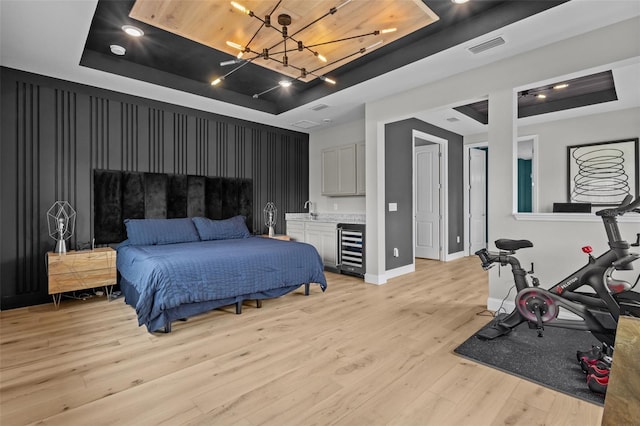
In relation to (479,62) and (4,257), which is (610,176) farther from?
(4,257)

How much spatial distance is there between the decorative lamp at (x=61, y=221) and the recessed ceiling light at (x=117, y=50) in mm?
1880

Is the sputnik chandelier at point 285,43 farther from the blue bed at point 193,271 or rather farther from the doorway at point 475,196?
the doorway at point 475,196

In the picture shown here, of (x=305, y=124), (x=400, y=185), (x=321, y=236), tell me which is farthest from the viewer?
(x=305, y=124)

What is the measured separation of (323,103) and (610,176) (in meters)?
4.69

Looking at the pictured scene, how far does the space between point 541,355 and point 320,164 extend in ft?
15.6

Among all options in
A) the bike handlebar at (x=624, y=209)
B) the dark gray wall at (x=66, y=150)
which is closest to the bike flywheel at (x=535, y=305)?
the bike handlebar at (x=624, y=209)

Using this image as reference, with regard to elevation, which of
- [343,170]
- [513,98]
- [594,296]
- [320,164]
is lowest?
[594,296]

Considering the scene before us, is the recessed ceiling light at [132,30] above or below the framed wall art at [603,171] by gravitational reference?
above

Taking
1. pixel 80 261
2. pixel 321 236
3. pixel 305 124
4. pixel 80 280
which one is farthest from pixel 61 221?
pixel 305 124

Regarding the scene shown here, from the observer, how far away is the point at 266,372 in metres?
2.14

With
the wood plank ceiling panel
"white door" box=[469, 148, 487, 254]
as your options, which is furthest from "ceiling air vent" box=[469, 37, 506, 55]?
"white door" box=[469, 148, 487, 254]

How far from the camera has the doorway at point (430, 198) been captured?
6406 millimetres

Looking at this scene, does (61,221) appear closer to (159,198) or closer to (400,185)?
(159,198)

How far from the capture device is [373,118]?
4.58 metres
